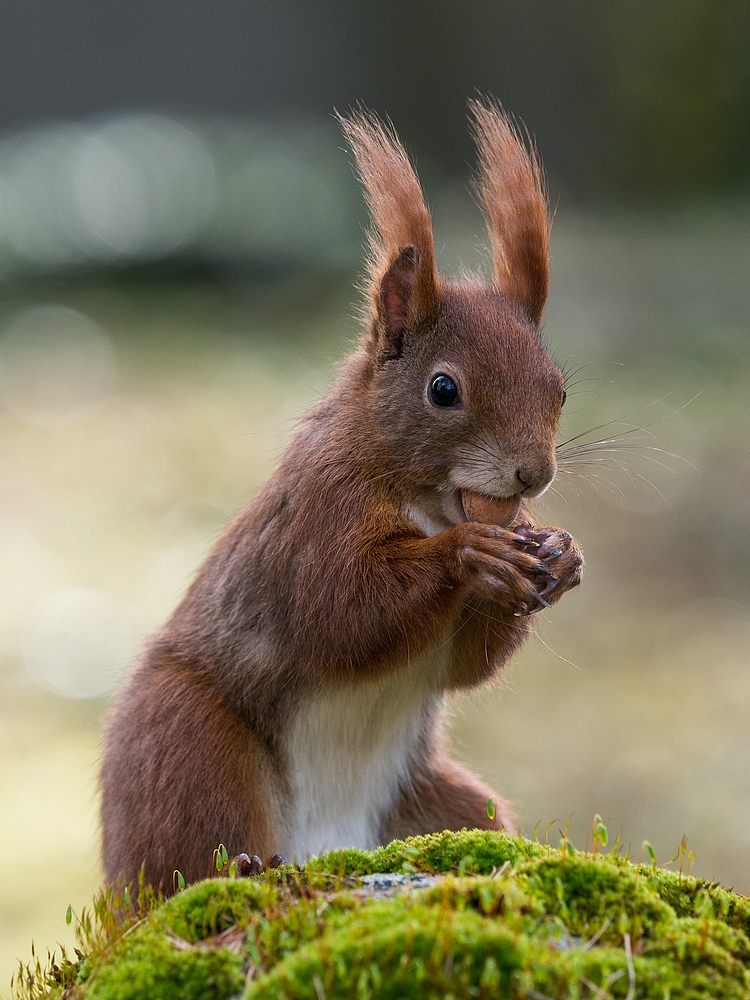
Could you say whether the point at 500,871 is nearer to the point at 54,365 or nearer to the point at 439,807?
the point at 439,807

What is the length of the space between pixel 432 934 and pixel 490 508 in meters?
1.00

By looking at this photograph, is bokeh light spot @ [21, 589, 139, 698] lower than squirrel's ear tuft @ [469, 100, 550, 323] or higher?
higher

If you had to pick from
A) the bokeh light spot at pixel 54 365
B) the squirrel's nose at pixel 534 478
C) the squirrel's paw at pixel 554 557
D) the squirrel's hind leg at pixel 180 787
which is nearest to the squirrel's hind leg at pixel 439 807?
the squirrel's hind leg at pixel 180 787

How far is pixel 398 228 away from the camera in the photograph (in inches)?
91.5

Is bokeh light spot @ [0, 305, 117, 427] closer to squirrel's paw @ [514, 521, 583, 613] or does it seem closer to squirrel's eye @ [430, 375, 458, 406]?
squirrel's eye @ [430, 375, 458, 406]

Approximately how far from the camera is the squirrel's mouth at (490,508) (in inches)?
84.7

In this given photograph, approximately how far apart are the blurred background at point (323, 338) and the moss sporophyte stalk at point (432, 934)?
0.96 meters

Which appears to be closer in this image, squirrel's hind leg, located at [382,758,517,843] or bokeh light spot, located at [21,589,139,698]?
squirrel's hind leg, located at [382,758,517,843]

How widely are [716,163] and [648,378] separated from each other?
444 cm

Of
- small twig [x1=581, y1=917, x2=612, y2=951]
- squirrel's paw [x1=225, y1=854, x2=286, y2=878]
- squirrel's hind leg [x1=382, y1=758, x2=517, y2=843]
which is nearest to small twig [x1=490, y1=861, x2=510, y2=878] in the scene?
small twig [x1=581, y1=917, x2=612, y2=951]

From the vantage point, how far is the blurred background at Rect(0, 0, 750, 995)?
191 inches

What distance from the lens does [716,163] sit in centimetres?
1093

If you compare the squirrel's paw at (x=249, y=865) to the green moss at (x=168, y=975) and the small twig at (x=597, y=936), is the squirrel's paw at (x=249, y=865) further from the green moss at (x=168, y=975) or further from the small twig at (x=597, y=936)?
the small twig at (x=597, y=936)

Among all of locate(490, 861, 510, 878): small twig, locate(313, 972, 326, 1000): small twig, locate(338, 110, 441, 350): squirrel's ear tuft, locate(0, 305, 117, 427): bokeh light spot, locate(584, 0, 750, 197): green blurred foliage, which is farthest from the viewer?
locate(584, 0, 750, 197): green blurred foliage
